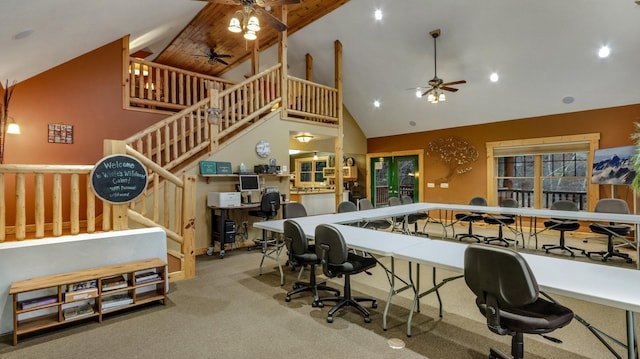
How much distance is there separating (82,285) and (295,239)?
2.08 meters

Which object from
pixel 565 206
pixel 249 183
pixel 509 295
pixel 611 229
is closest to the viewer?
pixel 509 295

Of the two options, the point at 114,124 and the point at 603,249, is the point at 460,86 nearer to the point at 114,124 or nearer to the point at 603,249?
the point at 603,249

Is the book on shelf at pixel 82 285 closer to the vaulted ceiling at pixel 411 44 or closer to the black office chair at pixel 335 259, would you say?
the black office chair at pixel 335 259

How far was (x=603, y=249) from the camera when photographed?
570 cm

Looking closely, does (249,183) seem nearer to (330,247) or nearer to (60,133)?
(330,247)

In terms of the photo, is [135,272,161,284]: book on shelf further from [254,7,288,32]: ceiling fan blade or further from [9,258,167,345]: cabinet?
[254,7,288,32]: ceiling fan blade

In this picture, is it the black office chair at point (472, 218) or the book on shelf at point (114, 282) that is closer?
the book on shelf at point (114, 282)

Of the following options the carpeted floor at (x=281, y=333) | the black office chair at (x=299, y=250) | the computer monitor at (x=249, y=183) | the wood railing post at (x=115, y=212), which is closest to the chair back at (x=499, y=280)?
the carpeted floor at (x=281, y=333)

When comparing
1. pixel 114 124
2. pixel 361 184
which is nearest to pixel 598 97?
pixel 361 184

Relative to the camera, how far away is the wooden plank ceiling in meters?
6.77

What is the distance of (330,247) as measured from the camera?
9.53 feet

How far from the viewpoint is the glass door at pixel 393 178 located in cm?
974

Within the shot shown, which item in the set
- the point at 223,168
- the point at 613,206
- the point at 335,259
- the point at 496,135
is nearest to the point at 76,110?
the point at 223,168

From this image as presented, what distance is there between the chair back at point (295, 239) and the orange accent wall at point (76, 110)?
474cm
